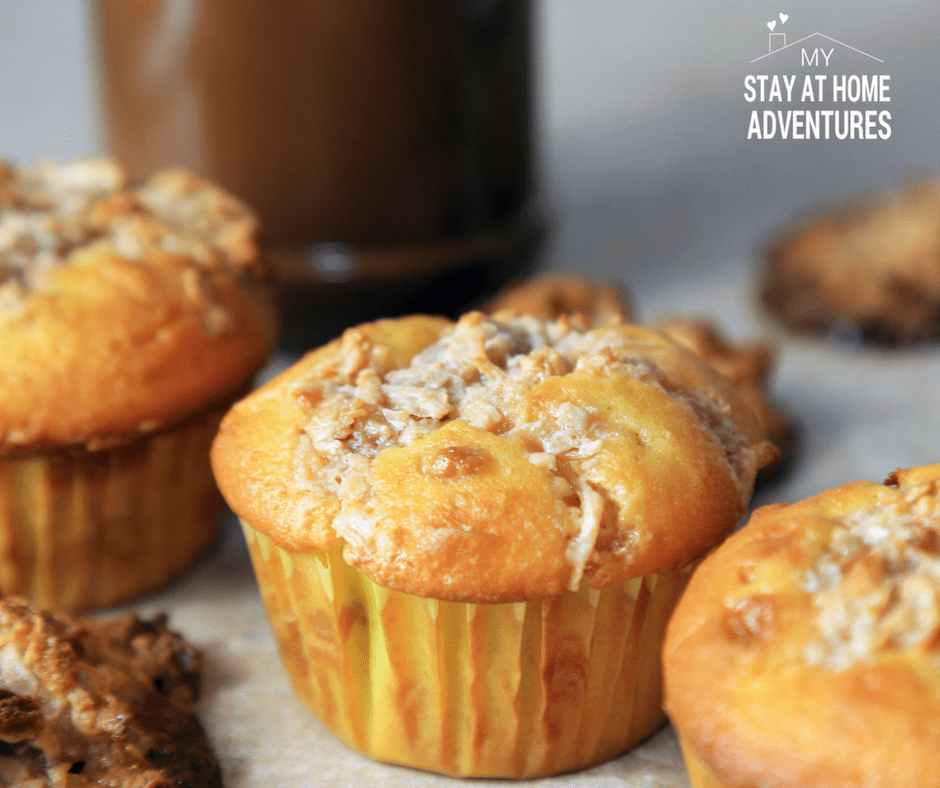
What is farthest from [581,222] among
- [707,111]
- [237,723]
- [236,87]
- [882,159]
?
[237,723]

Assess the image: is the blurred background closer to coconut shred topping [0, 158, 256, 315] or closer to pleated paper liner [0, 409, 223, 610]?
coconut shred topping [0, 158, 256, 315]

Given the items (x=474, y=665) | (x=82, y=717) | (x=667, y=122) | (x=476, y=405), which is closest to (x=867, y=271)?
(x=667, y=122)

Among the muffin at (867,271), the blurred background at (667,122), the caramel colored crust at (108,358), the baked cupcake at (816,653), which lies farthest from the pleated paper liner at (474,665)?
the blurred background at (667,122)

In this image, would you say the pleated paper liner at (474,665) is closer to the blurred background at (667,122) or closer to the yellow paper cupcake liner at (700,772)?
the yellow paper cupcake liner at (700,772)

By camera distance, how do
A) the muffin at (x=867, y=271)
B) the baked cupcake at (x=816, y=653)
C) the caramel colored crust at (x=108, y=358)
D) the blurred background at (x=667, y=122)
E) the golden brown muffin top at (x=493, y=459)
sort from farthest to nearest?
the blurred background at (x=667, y=122) < the muffin at (x=867, y=271) < the caramel colored crust at (x=108, y=358) < the golden brown muffin top at (x=493, y=459) < the baked cupcake at (x=816, y=653)

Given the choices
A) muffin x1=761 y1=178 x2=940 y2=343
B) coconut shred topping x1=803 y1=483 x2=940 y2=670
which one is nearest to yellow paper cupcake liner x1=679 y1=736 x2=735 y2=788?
coconut shred topping x1=803 y1=483 x2=940 y2=670

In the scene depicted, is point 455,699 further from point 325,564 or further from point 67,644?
point 67,644
